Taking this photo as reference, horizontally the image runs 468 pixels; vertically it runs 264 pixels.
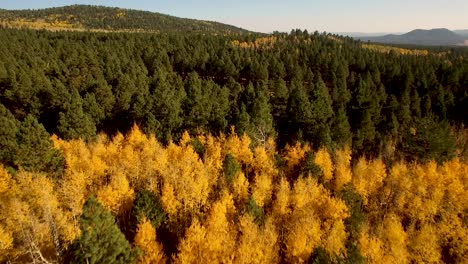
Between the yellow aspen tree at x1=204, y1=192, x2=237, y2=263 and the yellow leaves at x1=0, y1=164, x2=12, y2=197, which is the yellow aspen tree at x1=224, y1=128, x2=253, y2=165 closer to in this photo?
the yellow aspen tree at x1=204, y1=192, x2=237, y2=263

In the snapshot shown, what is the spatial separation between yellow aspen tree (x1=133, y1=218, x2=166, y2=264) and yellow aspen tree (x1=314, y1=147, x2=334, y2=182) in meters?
28.6

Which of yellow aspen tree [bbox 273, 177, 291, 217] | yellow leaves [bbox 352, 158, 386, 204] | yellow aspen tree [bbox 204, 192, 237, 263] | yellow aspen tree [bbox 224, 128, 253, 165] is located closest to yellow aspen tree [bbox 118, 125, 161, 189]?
yellow aspen tree [bbox 204, 192, 237, 263]

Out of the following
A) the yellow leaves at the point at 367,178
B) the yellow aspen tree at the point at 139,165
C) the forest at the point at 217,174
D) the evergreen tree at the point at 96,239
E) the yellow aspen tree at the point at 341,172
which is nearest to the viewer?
the evergreen tree at the point at 96,239

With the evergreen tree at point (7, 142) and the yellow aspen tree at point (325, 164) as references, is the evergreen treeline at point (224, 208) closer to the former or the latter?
the yellow aspen tree at point (325, 164)

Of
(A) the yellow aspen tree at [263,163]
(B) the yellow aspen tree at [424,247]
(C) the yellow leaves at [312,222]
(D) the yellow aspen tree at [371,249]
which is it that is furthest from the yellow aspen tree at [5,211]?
(B) the yellow aspen tree at [424,247]

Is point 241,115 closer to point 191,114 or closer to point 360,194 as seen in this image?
point 191,114

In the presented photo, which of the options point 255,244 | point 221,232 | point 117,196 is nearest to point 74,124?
point 117,196

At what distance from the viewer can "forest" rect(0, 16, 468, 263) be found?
36.7m

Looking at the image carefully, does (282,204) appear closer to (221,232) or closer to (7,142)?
(221,232)

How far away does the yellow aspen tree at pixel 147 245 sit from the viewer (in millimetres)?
35562

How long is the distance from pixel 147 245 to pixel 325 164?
31200 millimetres

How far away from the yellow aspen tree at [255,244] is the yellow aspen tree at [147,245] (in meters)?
7.61

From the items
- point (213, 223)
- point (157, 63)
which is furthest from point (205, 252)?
point (157, 63)

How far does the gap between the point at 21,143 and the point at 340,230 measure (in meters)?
39.0
